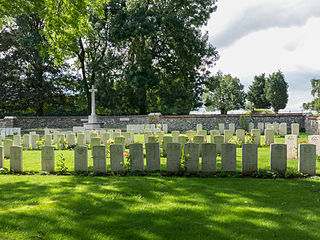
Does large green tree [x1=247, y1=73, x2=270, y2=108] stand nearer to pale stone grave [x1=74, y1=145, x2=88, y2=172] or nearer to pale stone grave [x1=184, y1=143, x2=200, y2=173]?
pale stone grave [x1=184, y1=143, x2=200, y2=173]

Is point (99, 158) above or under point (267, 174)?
above

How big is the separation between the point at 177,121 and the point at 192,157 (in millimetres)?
17838

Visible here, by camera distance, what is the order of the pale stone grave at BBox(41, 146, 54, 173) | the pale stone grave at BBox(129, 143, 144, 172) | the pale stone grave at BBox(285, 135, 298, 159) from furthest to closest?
the pale stone grave at BBox(285, 135, 298, 159) → the pale stone grave at BBox(41, 146, 54, 173) → the pale stone grave at BBox(129, 143, 144, 172)

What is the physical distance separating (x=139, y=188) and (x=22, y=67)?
30916mm

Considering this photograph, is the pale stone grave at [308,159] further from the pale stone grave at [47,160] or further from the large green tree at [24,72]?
the large green tree at [24,72]

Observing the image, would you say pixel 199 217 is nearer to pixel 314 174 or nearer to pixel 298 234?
pixel 298 234

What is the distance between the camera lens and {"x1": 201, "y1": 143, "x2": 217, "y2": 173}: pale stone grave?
6.94m

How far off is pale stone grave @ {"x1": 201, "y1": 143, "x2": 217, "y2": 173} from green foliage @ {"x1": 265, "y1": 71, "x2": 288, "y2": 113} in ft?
180

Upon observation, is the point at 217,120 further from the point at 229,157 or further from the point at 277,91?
the point at 277,91

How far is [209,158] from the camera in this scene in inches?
275

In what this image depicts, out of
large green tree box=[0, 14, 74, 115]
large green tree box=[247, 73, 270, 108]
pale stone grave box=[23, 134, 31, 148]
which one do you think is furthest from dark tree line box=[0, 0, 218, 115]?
large green tree box=[247, 73, 270, 108]

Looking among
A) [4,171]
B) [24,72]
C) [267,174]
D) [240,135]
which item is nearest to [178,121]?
[240,135]

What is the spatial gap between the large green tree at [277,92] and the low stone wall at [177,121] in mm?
36943

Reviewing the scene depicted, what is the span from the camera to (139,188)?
5586mm
